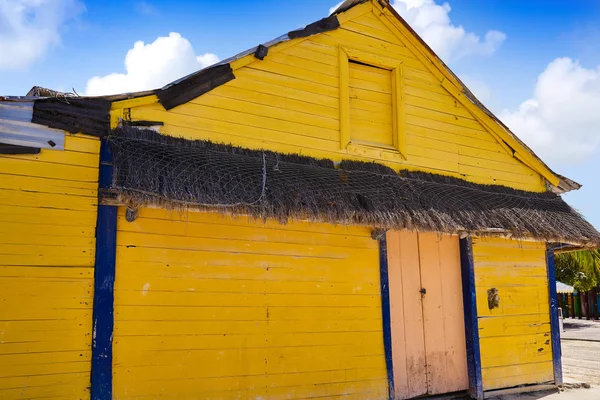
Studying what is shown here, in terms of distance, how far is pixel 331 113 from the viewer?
772 cm

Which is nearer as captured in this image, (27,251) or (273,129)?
(27,251)

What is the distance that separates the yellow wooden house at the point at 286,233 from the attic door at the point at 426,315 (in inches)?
1.0

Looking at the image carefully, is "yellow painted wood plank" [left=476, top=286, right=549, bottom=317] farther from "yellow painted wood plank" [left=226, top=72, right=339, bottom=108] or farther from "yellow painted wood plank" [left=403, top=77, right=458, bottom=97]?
"yellow painted wood plank" [left=226, top=72, right=339, bottom=108]

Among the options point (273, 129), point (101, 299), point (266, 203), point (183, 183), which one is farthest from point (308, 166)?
point (101, 299)

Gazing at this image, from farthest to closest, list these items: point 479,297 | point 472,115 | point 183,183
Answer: point 472,115
point 479,297
point 183,183

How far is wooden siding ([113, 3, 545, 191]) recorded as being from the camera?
6.82m

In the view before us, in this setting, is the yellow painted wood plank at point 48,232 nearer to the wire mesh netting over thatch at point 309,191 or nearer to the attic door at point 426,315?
the wire mesh netting over thatch at point 309,191

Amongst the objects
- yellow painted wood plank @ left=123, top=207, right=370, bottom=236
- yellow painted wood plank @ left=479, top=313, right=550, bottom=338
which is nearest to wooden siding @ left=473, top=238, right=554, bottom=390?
yellow painted wood plank @ left=479, top=313, right=550, bottom=338

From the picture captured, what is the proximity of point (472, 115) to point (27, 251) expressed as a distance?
23.1ft

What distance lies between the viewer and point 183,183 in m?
5.80

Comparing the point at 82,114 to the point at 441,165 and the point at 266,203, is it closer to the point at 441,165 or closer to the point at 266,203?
the point at 266,203

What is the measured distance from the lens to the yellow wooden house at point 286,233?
5492 millimetres

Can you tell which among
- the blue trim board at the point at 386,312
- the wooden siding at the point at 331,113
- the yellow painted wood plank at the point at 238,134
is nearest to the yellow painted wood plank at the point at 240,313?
the blue trim board at the point at 386,312

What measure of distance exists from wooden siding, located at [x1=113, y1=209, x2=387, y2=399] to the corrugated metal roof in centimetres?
105
